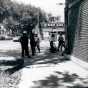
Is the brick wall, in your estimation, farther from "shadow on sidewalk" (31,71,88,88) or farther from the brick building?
"shadow on sidewalk" (31,71,88,88)

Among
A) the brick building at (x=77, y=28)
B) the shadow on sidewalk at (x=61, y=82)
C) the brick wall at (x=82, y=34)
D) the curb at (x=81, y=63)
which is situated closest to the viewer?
the shadow on sidewalk at (x=61, y=82)

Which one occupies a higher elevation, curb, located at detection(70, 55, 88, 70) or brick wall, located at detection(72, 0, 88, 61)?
brick wall, located at detection(72, 0, 88, 61)

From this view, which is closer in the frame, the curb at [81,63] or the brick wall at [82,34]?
the curb at [81,63]

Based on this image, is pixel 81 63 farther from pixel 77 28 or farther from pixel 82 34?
pixel 77 28

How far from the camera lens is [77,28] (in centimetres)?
1460

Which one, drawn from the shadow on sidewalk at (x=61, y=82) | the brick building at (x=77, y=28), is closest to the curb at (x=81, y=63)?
the brick building at (x=77, y=28)

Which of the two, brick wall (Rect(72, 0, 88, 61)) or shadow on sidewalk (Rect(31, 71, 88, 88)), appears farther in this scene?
brick wall (Rect(72, 0, 88, 61))

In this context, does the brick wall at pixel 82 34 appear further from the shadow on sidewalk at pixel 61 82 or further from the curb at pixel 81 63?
the shadow on sidewalk at pixel 61 82

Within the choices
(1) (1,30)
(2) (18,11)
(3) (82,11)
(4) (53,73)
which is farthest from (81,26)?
(1) (1,30)

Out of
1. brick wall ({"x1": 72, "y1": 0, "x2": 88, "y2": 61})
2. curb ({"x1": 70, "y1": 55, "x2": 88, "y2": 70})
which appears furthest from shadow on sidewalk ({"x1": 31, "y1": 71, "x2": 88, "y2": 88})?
brick wall ({"x1": 72, "y1": 0, "x2": 88, "y2": 61})

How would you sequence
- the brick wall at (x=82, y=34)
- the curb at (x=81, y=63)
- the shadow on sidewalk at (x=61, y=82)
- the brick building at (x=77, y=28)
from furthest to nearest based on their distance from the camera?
the brick building at (x=77, y=28)
the brick wall at (x=82, y=34)
the curb at (x=81, y=63)
the shadow on sidewalk at (x=61, y=82)

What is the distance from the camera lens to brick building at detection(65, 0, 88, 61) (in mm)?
12662

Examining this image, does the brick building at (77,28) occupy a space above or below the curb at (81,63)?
above

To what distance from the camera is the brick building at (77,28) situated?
41.5 feet
